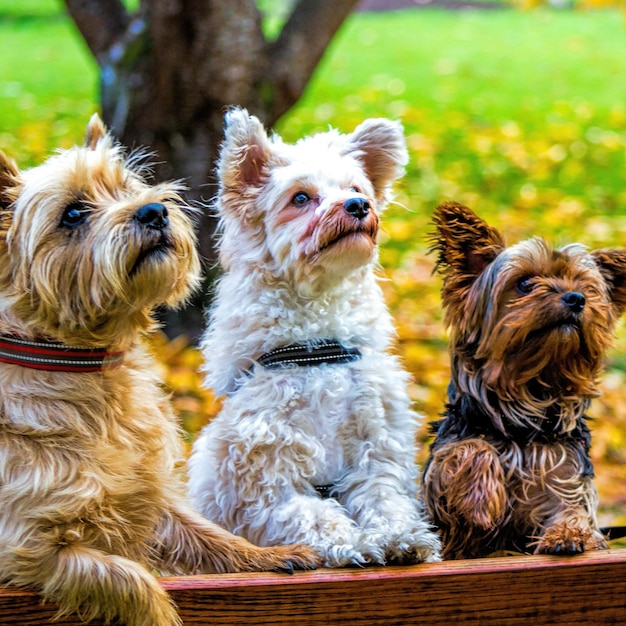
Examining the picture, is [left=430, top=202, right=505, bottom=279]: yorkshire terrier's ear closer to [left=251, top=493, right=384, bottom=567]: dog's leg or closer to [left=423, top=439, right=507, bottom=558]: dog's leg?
[left=423, top=439, right=507, bottom=558]: dog's leg

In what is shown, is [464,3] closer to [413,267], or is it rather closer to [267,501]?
[413,267]

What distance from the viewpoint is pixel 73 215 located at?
6.99 feet

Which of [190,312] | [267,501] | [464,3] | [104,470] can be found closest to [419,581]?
[267,501]

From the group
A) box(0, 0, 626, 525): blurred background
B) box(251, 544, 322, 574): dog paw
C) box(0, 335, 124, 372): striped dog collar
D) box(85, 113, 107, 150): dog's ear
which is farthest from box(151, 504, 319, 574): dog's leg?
box(0, 0, 626, 525): blurred background

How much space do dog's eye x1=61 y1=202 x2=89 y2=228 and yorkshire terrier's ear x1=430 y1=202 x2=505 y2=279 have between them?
3.04 ft

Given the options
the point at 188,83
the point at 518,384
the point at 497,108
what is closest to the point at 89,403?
the point at 518,384

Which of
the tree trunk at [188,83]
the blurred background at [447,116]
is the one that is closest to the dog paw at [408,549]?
the blurred background at [447,116]

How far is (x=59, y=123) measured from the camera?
8.58 meters

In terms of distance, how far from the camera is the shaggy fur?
229cm

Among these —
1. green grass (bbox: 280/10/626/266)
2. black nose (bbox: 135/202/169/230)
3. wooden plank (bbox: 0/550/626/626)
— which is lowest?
wooden plank (bbox: 0/550/626/626)

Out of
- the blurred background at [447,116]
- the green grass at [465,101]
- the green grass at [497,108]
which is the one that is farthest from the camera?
the green grass at [465,101]

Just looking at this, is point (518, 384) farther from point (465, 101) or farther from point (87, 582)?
point (465, 101)

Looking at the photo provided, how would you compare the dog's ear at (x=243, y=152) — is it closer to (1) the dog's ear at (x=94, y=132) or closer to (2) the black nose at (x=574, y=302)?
(1) the dog's ear at (x=94, y=132)

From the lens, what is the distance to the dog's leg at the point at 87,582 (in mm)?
1938
